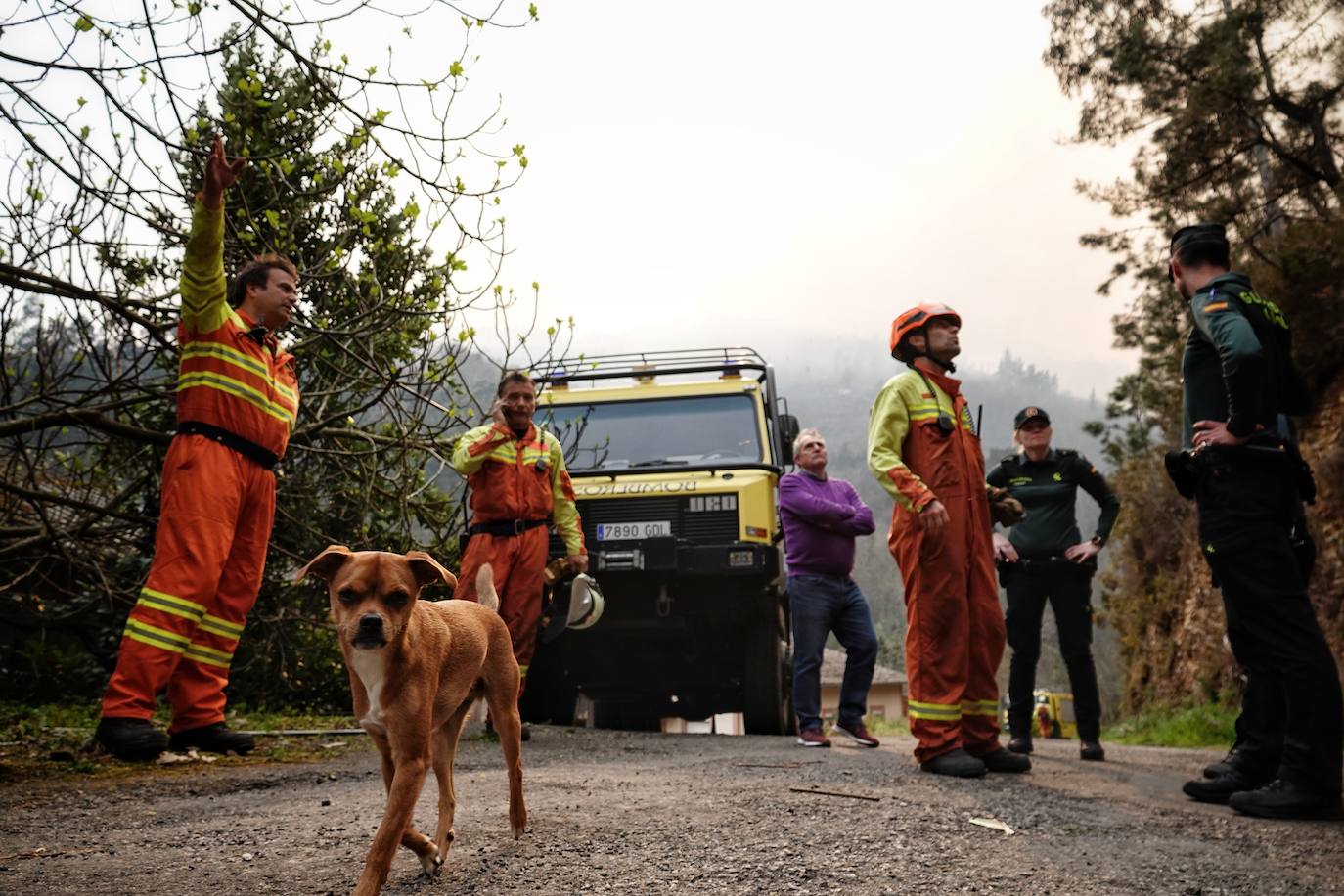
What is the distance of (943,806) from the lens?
4.11 m

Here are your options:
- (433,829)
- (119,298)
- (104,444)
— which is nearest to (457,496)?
(104,444)

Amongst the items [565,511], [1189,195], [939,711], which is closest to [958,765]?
[939,711]

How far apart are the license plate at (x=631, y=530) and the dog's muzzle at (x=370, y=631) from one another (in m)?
5.65

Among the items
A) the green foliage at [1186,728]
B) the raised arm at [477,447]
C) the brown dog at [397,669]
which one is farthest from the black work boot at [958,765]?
the green foliage at [1186,728]

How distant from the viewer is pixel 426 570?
2930 mm

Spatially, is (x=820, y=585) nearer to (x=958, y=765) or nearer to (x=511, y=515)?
(x=511, y=515)

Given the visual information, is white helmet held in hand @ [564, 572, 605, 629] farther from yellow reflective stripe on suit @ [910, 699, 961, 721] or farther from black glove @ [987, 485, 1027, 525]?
black glove @ [987, 485, 1027, 525]

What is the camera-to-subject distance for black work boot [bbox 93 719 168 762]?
4.51m

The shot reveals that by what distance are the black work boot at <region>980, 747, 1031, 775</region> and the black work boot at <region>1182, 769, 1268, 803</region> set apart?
2.58 feet

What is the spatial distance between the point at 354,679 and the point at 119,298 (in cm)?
383

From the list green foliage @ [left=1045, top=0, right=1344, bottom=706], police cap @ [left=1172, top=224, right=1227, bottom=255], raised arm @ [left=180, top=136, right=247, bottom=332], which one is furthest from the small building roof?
raised arm @ [left=180, top=136, right=247, bottom=332]

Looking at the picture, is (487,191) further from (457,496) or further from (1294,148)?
(1294,148)

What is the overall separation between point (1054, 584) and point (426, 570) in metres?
4.93

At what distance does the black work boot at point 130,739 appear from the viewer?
4508mm
